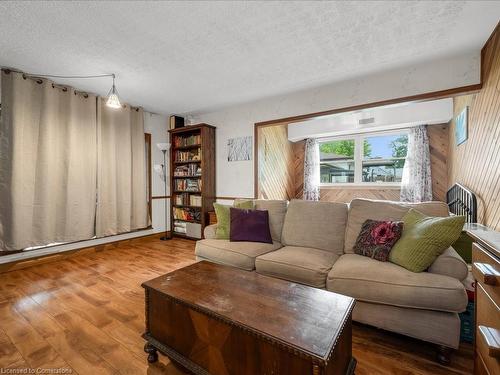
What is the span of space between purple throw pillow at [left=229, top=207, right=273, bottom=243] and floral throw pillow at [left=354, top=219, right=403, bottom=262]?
36.1 inches

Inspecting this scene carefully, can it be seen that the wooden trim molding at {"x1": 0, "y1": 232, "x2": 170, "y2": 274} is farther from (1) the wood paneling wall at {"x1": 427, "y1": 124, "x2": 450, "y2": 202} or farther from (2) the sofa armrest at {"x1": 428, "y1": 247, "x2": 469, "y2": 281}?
(1) the wood paneling wall at {"x1": 427, "y1": 124, "x2": 450, "y2": 202}

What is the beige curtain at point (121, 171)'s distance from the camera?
12.0 feet

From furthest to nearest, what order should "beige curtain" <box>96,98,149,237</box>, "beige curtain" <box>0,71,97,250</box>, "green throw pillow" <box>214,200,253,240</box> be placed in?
1. "beige curtain" <box>96,98,149,237</box>
2. "beige curtain" <box>0,71,97,250</box>
3. "green throw pillow" <box>214,200,253,240</box>

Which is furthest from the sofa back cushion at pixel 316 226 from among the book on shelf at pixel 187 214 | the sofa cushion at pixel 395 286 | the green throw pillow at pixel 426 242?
the book on shelf at pixel 187 214

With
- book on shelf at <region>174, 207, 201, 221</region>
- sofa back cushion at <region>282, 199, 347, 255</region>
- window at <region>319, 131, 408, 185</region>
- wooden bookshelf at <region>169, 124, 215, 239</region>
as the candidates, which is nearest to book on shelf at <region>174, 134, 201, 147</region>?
wooden bookshelf at <region>169, 124, 215, 239</region>

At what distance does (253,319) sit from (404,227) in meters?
1.49

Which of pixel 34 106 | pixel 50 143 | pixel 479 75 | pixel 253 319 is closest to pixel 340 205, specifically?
pixel 253 319

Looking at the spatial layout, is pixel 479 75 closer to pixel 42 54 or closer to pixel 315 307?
pixel 315 307

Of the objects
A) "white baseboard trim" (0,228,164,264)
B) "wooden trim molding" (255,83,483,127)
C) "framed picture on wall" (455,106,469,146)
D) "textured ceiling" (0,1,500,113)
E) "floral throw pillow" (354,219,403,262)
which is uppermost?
"textured ceiling" (0,1,500,113)

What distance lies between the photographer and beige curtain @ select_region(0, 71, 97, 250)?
2.77 m

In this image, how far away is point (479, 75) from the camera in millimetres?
2387

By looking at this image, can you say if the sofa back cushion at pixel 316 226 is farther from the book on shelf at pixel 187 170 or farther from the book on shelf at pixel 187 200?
the book on shelf at pixel 187 170

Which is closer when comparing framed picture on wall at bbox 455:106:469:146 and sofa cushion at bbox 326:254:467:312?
sofa cushion at bbox 326:254:467:312

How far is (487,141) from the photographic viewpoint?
2150 mm
